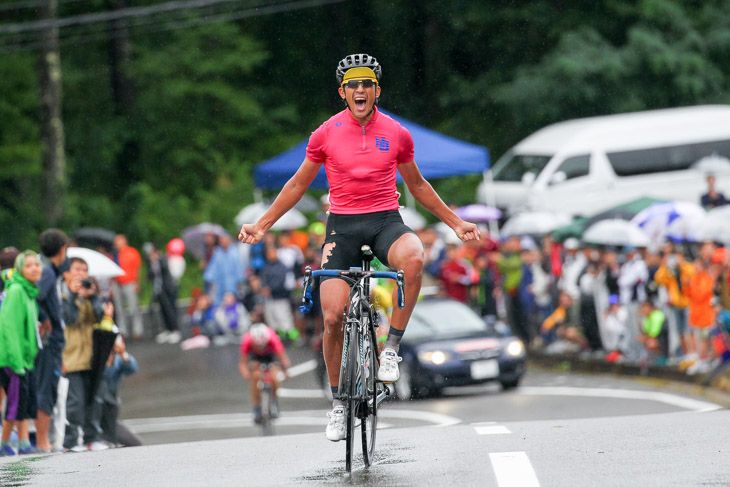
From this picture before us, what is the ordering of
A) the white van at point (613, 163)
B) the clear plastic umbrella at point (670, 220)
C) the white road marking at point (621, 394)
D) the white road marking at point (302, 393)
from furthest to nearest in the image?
1. the white van at point (613, 163)
2. the clear plastic umbrella at point (670, 220)
3. the white road marking at point (302, 393)
4. the white road marking at point (621, 394)

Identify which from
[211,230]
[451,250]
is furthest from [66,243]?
[211,230]

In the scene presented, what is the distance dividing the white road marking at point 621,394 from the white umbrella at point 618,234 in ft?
10.9

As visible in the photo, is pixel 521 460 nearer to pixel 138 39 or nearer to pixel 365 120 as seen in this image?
pixel 365 120

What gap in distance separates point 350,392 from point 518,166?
26325 millimetres

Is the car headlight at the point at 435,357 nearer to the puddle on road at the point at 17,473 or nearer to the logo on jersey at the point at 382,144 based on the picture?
the puddle on road at the point at 17,473

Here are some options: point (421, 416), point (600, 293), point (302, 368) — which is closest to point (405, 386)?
point (421, 416)

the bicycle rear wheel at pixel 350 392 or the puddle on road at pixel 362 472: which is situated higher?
the bicycle rear wheel at pixel 350 392

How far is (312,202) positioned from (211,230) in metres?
7.56

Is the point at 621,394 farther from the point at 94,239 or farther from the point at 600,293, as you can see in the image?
the point at 94,239

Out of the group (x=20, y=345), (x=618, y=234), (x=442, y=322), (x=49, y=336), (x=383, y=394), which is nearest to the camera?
(x=383, y=394)

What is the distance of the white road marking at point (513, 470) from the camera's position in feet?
24.9

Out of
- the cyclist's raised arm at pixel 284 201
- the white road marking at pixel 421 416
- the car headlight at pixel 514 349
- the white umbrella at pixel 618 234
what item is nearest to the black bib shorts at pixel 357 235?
the cyclist's raised arm at pixel 284 201

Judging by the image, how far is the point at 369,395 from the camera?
8336 millimetres

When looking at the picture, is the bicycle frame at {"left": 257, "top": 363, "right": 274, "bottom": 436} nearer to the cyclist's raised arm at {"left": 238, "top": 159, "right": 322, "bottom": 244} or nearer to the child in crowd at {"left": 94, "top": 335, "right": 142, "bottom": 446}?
the child in crowd at {"left": 94, "top": 335, "right": 142, "bottom": 446}
